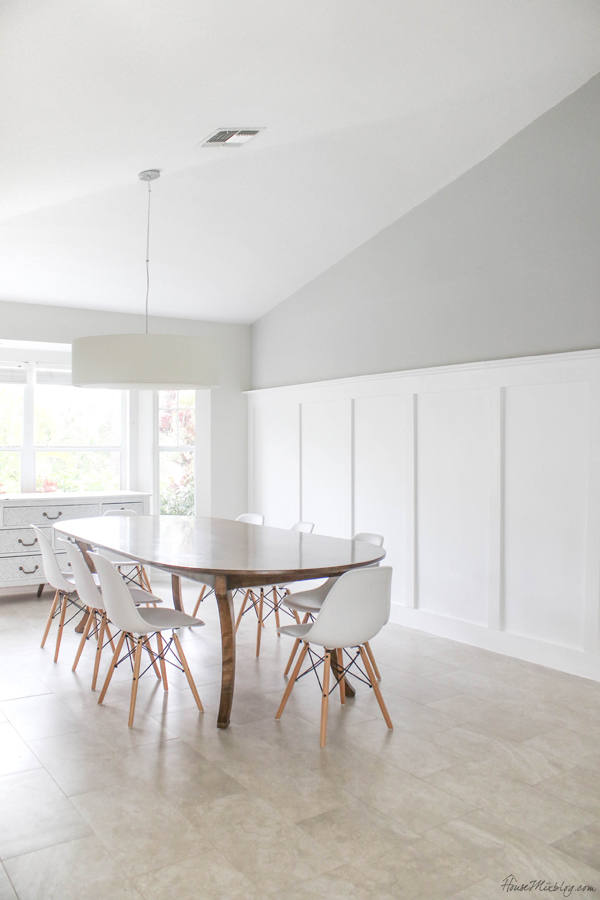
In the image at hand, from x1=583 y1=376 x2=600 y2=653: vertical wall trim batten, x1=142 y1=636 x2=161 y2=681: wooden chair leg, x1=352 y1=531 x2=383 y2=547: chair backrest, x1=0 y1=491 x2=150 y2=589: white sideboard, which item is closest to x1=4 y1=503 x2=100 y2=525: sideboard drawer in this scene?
x1=0 y1=491 x2=150 y2=589: white sideboard

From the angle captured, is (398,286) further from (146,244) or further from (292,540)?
(292,540)

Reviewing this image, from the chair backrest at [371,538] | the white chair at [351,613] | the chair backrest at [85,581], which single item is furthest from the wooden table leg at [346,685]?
the chair backrest at [85,581]

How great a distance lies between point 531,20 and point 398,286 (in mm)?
2319

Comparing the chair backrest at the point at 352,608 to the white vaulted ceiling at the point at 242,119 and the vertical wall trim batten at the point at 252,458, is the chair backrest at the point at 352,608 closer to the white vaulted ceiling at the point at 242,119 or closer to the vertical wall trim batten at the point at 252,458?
the white vaulted ceiling at the point at 242,119

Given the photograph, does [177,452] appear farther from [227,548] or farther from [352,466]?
[227,548]

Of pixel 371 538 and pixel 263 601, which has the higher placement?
pixel 371 538

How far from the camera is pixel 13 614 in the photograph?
5.82 metres

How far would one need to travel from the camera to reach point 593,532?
13.9ft

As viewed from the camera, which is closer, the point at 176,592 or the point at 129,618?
the point at 129,618

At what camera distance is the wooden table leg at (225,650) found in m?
3.44

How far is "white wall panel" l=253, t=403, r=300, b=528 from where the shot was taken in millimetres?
6879

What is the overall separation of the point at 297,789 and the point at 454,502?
107 inches

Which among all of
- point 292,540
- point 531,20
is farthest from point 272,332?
→ point 531,20

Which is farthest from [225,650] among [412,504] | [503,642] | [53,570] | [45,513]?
[45,513]
